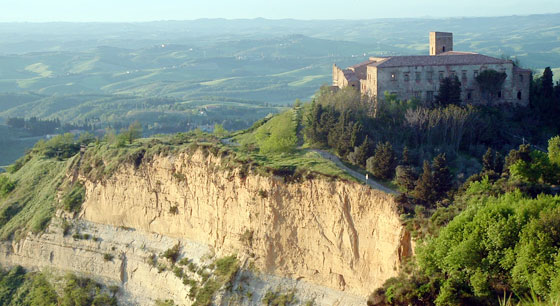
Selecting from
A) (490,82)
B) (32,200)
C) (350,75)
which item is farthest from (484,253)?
(32,200)

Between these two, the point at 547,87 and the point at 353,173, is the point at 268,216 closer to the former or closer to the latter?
the point at 353,173

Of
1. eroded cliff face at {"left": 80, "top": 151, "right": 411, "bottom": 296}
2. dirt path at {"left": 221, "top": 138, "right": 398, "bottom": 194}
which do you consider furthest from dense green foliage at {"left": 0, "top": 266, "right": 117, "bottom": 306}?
dirt path at {"left": 221, "top": 138, "right": 398, "bottom": 194}

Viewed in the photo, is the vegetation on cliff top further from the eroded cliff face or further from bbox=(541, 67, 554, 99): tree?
bbox=(541, 67, 554, 99): tree

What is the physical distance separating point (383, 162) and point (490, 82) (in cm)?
1323

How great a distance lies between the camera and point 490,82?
4706 centimetres

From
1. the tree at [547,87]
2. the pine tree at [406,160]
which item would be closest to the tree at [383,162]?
the pine tree at [406,160]

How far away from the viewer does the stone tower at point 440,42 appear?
5325cm

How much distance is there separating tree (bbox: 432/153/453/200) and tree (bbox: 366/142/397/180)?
254 cm

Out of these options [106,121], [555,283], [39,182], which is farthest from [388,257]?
[106,121]

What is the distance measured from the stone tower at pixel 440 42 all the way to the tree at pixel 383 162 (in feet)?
56.6

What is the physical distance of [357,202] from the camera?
3447 cm

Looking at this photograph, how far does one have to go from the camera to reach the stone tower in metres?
53.2

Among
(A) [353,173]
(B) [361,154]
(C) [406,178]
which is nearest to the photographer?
(C) [406,178]

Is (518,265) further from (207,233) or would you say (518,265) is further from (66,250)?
(66,250)
